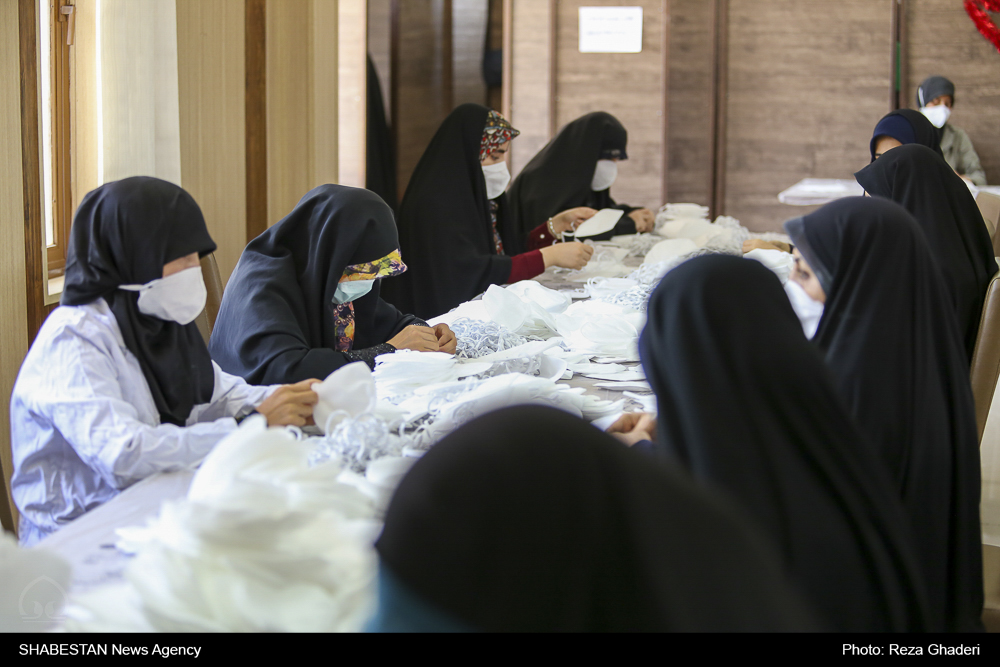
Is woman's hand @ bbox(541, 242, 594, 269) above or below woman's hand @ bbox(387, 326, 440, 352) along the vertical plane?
above

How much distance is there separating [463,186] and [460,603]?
121 inches

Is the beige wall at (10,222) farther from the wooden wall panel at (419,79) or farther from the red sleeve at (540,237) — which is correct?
the wooden wall panel at (419,79)

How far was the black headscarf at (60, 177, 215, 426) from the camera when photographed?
1.64m

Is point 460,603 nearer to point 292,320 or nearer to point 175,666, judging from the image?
point 175,666

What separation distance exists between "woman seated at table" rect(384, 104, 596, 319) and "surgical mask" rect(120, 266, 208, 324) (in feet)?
6.40

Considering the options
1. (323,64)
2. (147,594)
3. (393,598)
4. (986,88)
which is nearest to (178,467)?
(147,594)

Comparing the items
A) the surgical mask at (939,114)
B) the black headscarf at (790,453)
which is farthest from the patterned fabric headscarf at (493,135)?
the surgical mask at (939,114)

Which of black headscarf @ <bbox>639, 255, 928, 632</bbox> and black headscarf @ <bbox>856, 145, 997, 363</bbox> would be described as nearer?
black headscarf @ <bbox>639, 255, 928, 632</bbox>

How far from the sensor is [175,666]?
35.9 inches

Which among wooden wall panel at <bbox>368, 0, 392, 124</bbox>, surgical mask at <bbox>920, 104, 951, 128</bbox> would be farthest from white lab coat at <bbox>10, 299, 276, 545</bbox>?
surgical mask at <bbox>920, 104, 951, 128</bbox>

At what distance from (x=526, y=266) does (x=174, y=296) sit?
6.84 feet

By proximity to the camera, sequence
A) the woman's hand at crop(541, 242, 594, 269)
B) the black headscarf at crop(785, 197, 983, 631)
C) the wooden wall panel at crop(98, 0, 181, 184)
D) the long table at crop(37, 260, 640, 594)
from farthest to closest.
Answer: the woman's hand at crop(541, 242, 594, 269)
the wooden wall panel at crop(98, 0, 181, 184)
the black headscarf at crop(785, 197, 983, 631)
the long table at crop(37, 260, 640, 594)

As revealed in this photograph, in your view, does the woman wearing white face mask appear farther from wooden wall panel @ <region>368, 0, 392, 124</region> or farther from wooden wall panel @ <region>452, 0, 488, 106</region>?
wooden wall panel @ <region>368, 0, 392, 124</region>

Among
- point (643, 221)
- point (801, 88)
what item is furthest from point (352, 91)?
point (801, 88)
